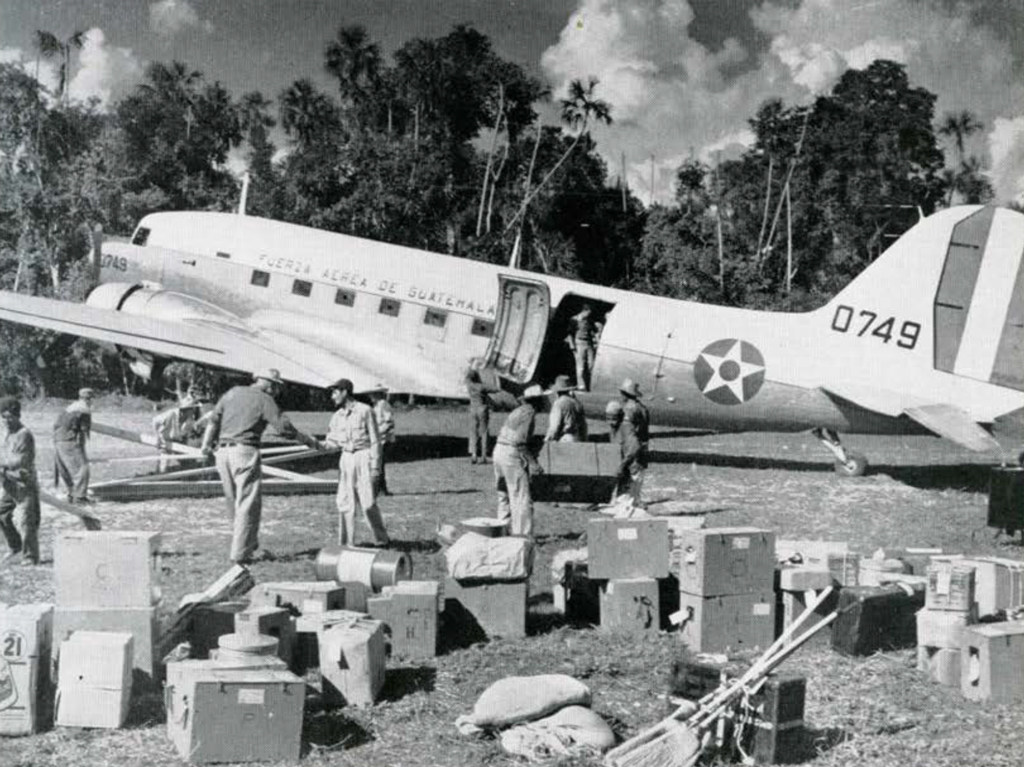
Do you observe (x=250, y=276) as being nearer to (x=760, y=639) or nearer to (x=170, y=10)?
(x=170, y=10)

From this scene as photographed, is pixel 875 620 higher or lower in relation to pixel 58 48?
lower

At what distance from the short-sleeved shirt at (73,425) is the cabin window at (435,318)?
646cm

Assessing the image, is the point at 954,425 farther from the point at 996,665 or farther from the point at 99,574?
the point at 99,574

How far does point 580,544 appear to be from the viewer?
1034cm

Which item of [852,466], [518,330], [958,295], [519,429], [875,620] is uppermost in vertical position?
[958,295]

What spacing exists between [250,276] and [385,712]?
43.3 feet

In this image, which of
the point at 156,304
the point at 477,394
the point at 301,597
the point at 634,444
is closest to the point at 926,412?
the point at 634,444

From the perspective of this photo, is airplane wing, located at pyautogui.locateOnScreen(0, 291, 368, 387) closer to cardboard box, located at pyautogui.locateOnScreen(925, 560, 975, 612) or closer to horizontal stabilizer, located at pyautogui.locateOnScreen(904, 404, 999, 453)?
horizontal stabilizer, located at pyautogui.locateOnScreen(904, 404, 999, 453)

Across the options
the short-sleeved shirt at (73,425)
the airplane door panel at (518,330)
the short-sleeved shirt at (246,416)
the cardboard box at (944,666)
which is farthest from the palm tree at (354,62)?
the cardboard box at (944,666)

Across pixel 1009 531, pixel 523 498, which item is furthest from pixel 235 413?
pixel 1009 531

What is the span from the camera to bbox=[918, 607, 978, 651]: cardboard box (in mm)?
6719

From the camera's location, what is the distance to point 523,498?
1019 cm

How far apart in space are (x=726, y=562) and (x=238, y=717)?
11.7 feet

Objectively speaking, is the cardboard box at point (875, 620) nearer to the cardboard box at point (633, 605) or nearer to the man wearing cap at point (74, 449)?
the cardboard box at point (633, 605)
